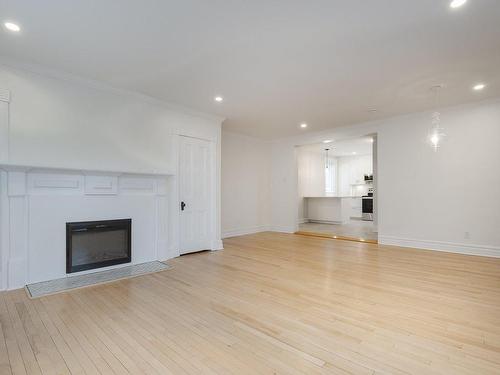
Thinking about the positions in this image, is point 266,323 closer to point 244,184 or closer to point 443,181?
point 443,181

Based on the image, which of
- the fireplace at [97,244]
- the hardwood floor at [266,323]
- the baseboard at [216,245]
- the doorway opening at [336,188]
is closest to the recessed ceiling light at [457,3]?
the hardwood floor at [266,323]

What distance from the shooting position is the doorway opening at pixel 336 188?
878 cm

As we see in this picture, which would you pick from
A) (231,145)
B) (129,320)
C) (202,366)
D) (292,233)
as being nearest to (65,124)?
(129,320)

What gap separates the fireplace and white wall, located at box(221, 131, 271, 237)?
121 inches

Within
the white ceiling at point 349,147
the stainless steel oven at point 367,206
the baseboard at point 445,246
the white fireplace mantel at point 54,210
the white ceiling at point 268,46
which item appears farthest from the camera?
the stainless steel oven at point 367,206

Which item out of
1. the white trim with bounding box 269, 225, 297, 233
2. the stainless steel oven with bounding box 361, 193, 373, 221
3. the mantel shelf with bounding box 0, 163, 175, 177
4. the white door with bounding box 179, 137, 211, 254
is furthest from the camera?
the stainless steel oven with bounding box 361, 193, 373, 221

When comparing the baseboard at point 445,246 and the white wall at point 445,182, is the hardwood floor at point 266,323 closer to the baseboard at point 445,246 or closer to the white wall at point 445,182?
the baseboard at point 445,246

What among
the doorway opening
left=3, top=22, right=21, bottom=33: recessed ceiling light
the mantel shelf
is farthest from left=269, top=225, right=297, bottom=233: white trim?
left=3, top=22, right=21, bottom=33: recessed ceiling light

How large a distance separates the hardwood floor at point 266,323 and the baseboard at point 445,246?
2.80 feet

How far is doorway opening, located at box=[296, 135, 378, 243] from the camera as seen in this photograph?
28.8 feet

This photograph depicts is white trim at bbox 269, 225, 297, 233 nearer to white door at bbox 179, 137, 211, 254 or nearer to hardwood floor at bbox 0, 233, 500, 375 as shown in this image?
Result: white door at bbox 179, 137, 211, 254

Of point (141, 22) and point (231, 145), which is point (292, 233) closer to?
point (231, 145)

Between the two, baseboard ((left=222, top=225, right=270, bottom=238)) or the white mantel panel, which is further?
baseboard ((left=222, top=225, right=270, bottom=238))

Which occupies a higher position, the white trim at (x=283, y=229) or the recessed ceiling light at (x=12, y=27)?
the recessed ceiling light at (x=12, y=27)
